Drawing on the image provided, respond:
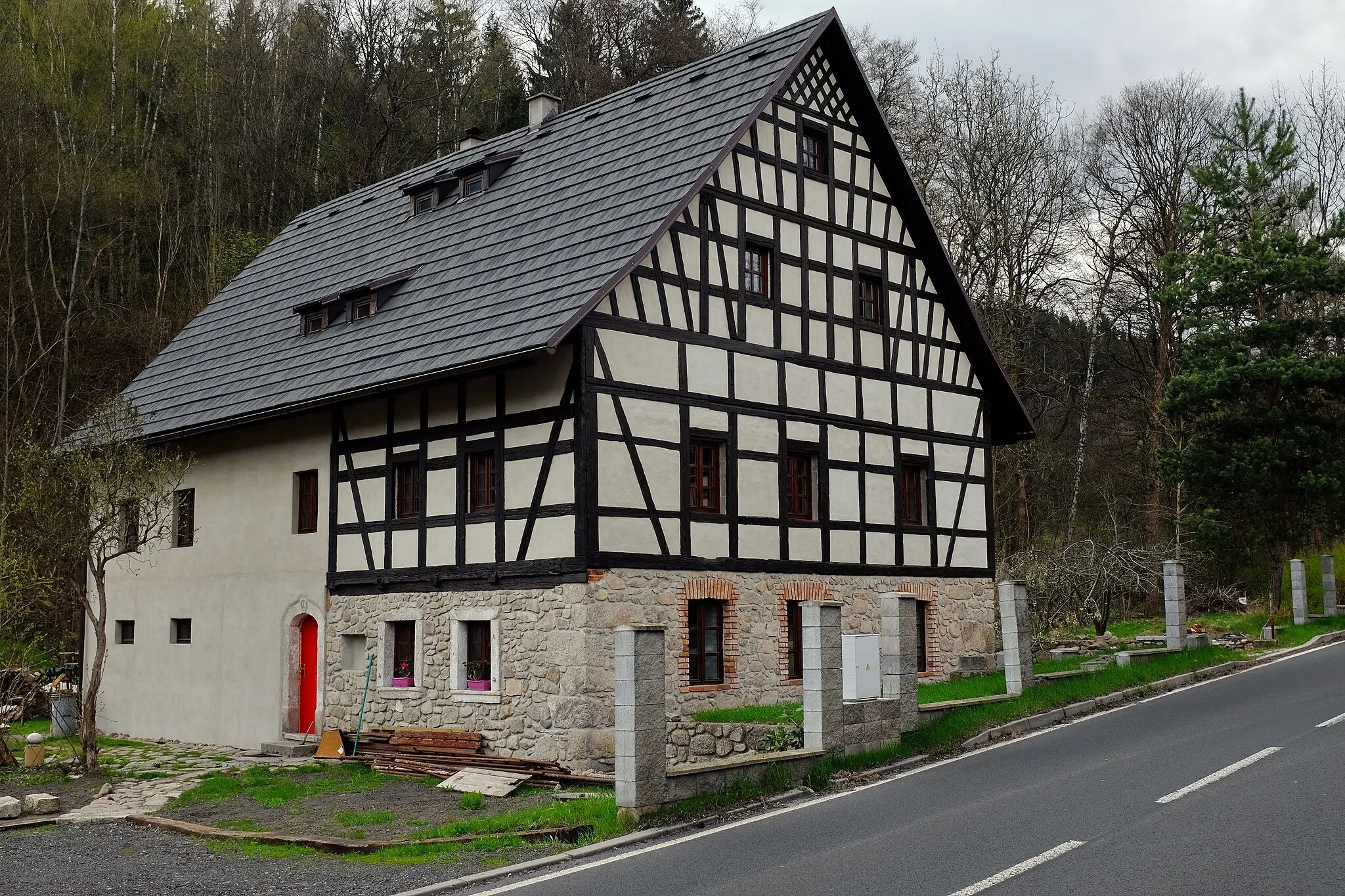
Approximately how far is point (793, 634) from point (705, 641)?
1799 millimetres

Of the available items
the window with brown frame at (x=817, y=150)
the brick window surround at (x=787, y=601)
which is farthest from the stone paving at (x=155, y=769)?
the window with brown frame at (x=817, y=150)

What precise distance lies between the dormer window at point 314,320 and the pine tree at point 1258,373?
60.8 ft

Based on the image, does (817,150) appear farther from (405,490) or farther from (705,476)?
(405,490)

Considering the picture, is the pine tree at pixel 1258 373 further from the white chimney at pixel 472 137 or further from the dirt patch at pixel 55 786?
the dirt patch at pixel 55 786

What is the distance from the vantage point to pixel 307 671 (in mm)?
19703

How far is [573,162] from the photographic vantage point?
2009 centimetres

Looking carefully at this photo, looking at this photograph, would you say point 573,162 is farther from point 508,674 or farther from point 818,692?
point 818,692

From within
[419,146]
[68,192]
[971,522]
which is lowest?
[971,522]

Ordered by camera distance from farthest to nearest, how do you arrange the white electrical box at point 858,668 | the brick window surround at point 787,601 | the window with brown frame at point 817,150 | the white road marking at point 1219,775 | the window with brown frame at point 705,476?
1. the window with brown frame at point 817,150
2. the brick window surround at point 787,601
3. the window with brown frame at point 705,476
4. the white electrical box at point 858,668
5. the white road marking at point 1219,775

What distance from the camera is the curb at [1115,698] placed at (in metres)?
14.6

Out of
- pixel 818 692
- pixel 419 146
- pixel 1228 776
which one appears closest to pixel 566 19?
pixel 419 146

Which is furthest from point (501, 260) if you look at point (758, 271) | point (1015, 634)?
point (1015, 634)

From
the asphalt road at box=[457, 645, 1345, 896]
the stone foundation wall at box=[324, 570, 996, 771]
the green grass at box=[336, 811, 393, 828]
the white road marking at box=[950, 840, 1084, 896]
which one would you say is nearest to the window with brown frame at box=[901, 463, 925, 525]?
the stone foundation wall at box=[324, 570, 996, 771]

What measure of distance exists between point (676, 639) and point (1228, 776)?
7.14 m
